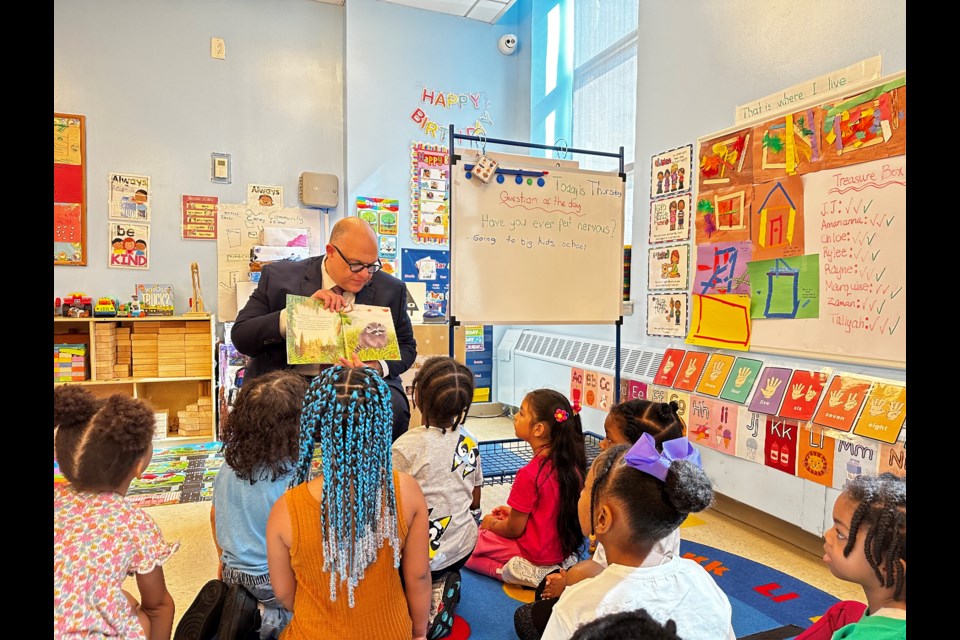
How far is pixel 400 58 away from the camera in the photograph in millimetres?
5254

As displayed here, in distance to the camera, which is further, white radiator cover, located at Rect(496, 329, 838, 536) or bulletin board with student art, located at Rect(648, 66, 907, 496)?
white radiator cover, located at Rect(496, 329, 838, 536)

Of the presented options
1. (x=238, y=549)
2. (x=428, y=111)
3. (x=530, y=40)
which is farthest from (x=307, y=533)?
(x=530, y=40)

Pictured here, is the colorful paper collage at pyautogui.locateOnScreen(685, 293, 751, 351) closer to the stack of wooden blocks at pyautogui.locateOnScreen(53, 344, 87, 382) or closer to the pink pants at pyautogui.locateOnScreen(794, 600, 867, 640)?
the pink pants at pyautogui.locateOnScreen(794, 600, 867, 640)

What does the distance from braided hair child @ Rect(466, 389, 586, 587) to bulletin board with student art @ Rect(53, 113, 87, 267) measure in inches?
160

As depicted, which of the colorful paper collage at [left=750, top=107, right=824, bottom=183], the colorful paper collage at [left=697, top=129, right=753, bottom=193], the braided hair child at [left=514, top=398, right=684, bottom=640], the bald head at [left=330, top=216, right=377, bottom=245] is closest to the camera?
the braided hair child at [left=514, top=398, right=684, bottom=640]

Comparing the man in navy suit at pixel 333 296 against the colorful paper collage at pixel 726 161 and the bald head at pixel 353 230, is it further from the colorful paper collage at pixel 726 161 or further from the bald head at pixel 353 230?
the colorful paper collage at pixel 726 161

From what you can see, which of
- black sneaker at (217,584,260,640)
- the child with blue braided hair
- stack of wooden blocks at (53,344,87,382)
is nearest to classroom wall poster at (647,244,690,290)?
the child with blue braided hair

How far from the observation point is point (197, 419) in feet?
15.2

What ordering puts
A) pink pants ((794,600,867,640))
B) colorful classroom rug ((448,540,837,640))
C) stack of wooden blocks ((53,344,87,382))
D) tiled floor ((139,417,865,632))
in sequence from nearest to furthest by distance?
pink pants ((794,600,867,640)) < colorful classroom rug ((448,540,837,640)) < tiled floor ((139,417,865,632)) < stack of wooden blocks ((53,344,87,382))

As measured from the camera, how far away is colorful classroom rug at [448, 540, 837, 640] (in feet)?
6.44

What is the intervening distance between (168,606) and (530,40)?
5.36m

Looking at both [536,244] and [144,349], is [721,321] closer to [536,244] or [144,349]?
[536,244]

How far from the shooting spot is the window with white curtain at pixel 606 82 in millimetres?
4254

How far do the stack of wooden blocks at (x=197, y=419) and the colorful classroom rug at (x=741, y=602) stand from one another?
302 cm
